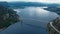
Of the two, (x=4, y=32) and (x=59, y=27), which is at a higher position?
(x=59, y=27)

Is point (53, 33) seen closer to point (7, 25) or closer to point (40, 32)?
point (40, 32)

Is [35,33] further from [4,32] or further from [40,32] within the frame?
[4,32]

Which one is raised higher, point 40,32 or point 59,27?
point 59,27

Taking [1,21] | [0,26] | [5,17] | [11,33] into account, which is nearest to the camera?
[11,33]

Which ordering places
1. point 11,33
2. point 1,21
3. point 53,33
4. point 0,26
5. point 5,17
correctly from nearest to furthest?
point 53,33
point 11,33
point 0,26
point 1,21
point 5,17

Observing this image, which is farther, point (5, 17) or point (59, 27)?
point (5, 17)

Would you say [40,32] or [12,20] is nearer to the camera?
[40,32]

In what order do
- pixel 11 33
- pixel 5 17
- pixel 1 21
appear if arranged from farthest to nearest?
pixel 5 17
pixel 1 21
pixel 11 33

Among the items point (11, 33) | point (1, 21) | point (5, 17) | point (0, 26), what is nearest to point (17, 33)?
point (11, 33)

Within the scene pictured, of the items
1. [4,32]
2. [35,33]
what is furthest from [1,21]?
[35,33]
